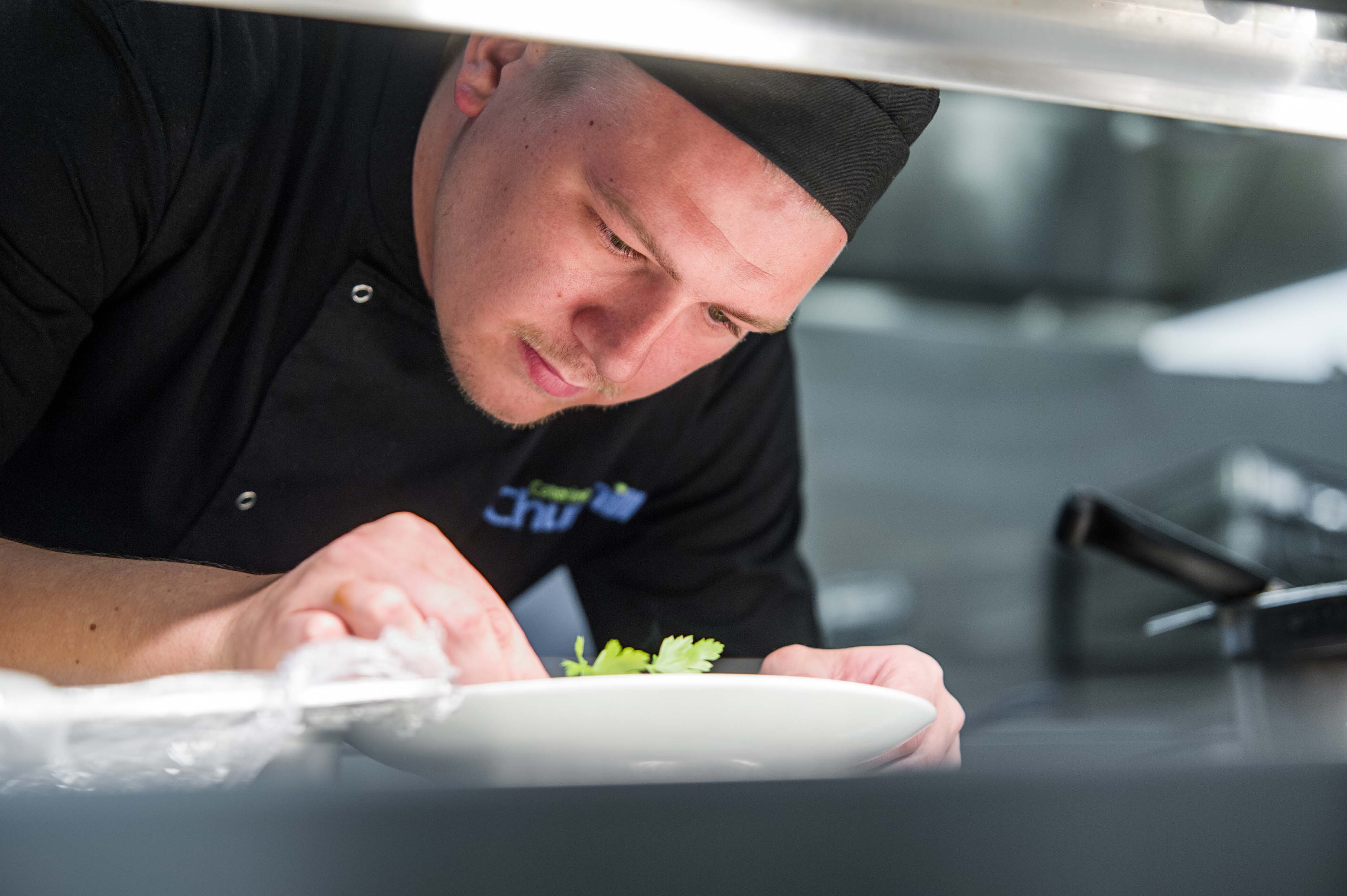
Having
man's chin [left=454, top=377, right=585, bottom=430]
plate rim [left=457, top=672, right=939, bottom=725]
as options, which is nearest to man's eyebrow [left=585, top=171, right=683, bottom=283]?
man's chin [left=454, top=377, right=585, bottom=430]

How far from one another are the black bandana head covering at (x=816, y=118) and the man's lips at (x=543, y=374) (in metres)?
0.27

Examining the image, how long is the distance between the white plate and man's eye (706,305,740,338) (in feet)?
1.53

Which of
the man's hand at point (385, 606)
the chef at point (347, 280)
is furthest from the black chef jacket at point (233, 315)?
the man's hand at point (385, 606)

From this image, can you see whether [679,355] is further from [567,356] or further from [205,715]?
[205,715]

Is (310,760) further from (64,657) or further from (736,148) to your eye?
(736,148)

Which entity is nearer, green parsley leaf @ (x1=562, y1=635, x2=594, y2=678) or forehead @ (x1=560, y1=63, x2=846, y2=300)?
green parsley leaf @ (x1=562, y1=635, x2=594, y2=678)

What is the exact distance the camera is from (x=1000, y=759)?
0.40 metres

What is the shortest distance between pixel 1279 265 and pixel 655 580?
1.89m

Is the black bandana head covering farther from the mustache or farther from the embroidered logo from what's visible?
the embroidered logo

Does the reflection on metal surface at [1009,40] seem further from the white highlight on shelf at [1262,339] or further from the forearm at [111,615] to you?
the white highlight on shelf at [1262,339]

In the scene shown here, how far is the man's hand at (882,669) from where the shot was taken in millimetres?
619

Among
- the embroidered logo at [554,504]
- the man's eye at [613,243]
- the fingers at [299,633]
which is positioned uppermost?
the man's eye at [613,243]

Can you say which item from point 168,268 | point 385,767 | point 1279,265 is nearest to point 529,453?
point 168,268

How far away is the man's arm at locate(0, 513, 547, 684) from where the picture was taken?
479 millimetres
